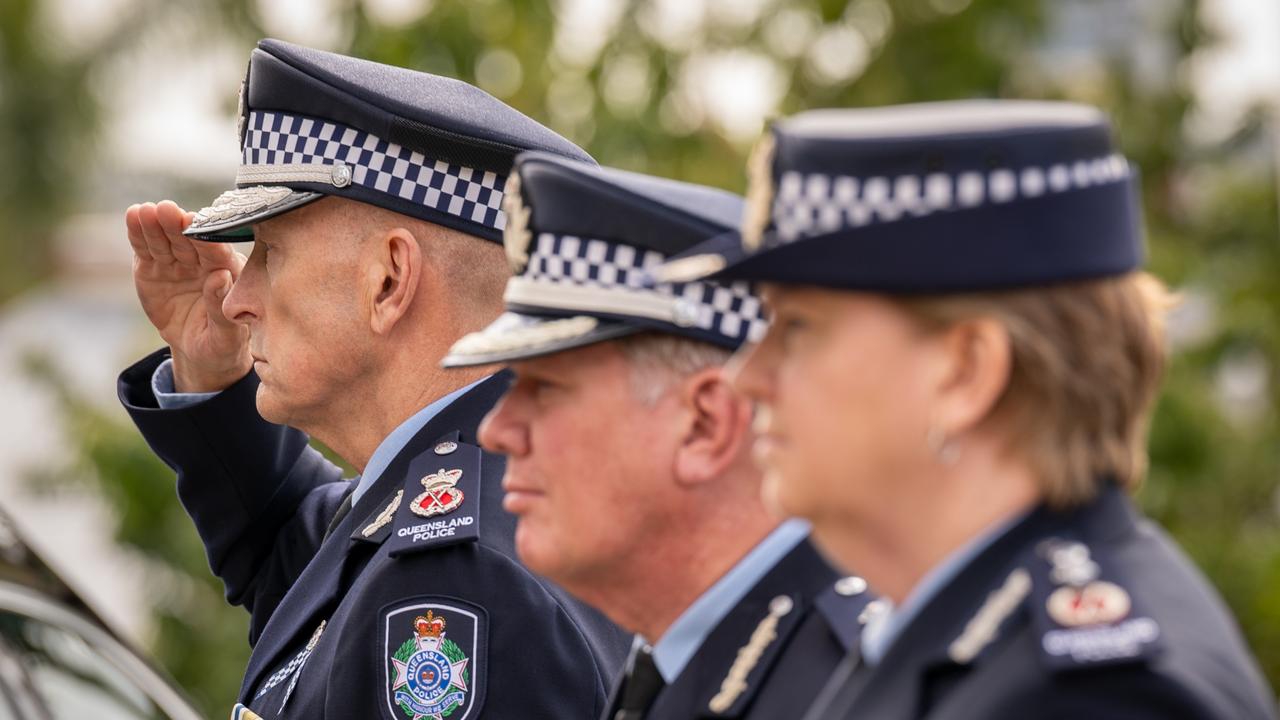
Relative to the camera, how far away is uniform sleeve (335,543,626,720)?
280 cm

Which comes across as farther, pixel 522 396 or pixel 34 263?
pixel 34 263

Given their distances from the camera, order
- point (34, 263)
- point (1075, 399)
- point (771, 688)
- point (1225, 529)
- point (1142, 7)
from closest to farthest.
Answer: point (1075, 399)
point (771, 688)
point (1225, 529)
point (1142, 7)
point (34, 263)

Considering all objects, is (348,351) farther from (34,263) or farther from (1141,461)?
(34,263)

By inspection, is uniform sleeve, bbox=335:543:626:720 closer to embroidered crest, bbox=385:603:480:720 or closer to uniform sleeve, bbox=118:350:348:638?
embroidered crest, bbox=385:603:480:720

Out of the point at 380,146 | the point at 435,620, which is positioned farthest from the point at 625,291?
the point at 380,146

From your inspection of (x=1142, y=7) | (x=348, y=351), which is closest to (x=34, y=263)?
(x=1142, y=7)

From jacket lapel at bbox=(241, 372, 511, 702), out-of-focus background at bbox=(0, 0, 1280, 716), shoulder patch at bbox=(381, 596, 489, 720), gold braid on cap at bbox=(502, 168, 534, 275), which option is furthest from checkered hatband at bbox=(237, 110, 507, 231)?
out-of-focus background at bbox=(0, 0, 1280, 716)

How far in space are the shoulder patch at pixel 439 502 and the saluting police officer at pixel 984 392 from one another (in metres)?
1.06

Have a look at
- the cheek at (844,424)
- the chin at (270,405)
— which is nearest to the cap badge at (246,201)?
the chin at (270,405)

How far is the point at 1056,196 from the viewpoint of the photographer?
1.88 meters

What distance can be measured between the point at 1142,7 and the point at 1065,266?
967cm

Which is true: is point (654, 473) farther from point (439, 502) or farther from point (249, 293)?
point (249, 293)

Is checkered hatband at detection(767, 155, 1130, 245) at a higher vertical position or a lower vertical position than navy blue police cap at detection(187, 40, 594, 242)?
lower

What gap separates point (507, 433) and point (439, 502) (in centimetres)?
57
